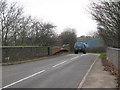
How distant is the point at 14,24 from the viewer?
34.0 metres

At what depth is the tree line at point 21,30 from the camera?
3176 cm

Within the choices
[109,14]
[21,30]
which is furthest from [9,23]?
[109,14]

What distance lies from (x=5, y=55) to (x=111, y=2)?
1270 centimetres

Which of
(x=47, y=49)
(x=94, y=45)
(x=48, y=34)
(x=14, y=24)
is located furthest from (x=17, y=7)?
(x=94, y=45)

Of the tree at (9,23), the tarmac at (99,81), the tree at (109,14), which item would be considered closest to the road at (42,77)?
the tarmac at (99,81)

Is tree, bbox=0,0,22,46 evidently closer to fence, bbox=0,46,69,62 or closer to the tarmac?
fence, bbox=0,46,69,62

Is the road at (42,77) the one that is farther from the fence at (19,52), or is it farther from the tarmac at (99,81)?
the fence at (19,52)

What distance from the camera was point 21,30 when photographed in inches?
1497

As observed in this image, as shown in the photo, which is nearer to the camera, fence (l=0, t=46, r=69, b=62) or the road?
the road

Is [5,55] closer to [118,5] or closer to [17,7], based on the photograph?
[118,5]

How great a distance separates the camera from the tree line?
31.8 meters

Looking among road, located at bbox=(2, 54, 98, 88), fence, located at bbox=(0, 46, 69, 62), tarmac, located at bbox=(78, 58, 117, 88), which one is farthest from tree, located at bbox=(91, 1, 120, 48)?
fence, located at bbox=(0, 46, 69, 62)

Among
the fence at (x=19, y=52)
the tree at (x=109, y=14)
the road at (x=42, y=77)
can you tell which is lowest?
the road at (x=42, y=77)

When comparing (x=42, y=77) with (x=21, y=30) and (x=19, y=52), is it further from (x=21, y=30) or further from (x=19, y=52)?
(x=21, y=30)
